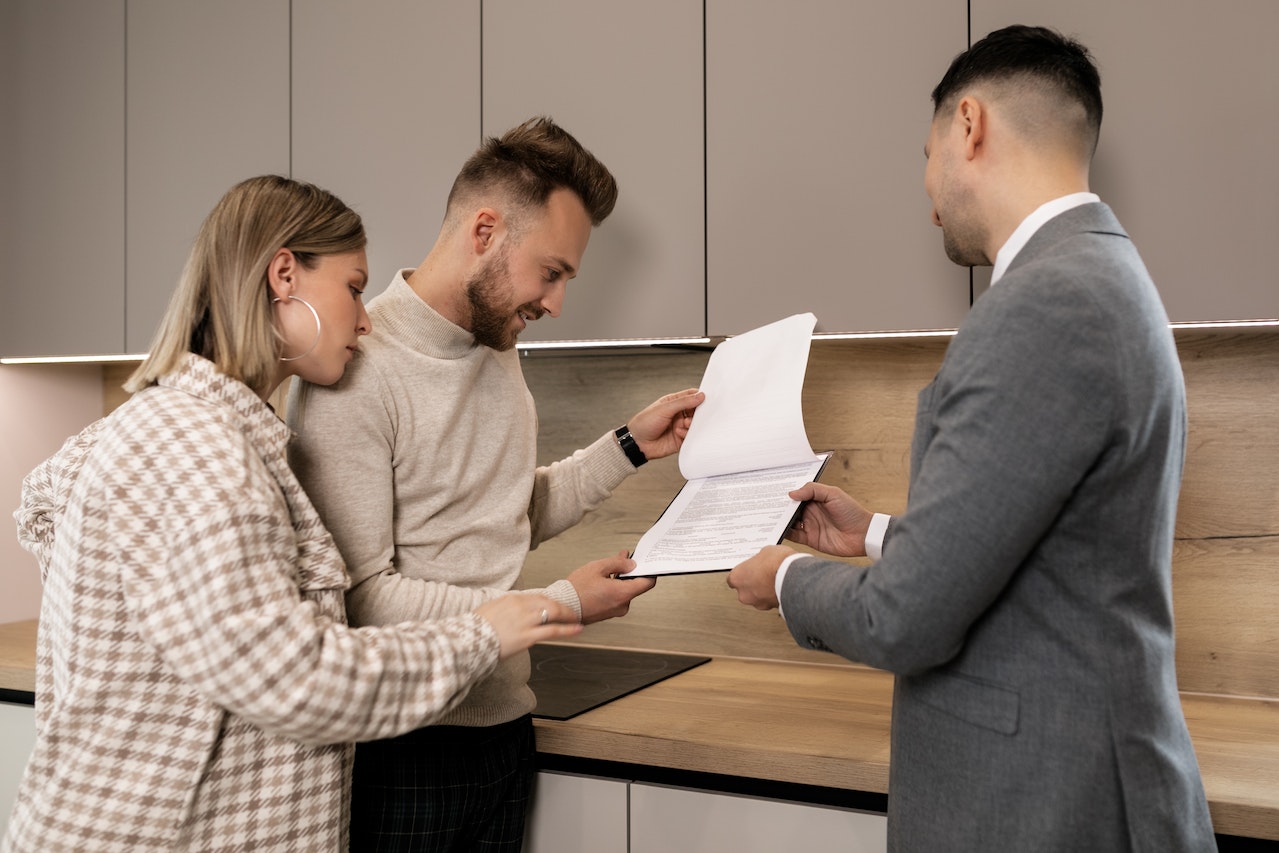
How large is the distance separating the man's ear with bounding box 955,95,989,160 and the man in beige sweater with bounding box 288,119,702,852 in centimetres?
56

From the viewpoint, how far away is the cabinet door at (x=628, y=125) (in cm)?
167

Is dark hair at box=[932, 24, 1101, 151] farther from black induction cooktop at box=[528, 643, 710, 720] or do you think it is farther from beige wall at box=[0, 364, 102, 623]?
beige wall at box=[0, 364, 102, 623]

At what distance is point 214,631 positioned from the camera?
3.02ft

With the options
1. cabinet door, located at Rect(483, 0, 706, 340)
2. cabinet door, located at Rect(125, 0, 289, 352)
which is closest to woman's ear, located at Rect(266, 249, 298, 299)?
cabinet door, located at Rect(483, 0, 706, 340)

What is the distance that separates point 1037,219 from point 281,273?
773 mm

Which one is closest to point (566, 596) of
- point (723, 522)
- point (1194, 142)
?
point (723, 522)

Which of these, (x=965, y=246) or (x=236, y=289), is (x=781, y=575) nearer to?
(x=965, y=246)

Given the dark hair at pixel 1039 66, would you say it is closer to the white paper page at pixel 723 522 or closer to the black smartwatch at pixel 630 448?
the white paper page at pixel 723 522

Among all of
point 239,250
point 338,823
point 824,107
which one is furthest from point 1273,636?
point 239,250

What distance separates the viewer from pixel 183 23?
6.63 feet

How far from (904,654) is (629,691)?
2.67 feet

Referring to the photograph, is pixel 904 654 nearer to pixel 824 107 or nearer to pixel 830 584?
pixel 830 584

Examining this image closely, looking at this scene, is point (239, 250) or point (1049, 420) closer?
point (1049, 420)

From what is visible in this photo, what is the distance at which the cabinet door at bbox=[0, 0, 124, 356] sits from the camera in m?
2.07
